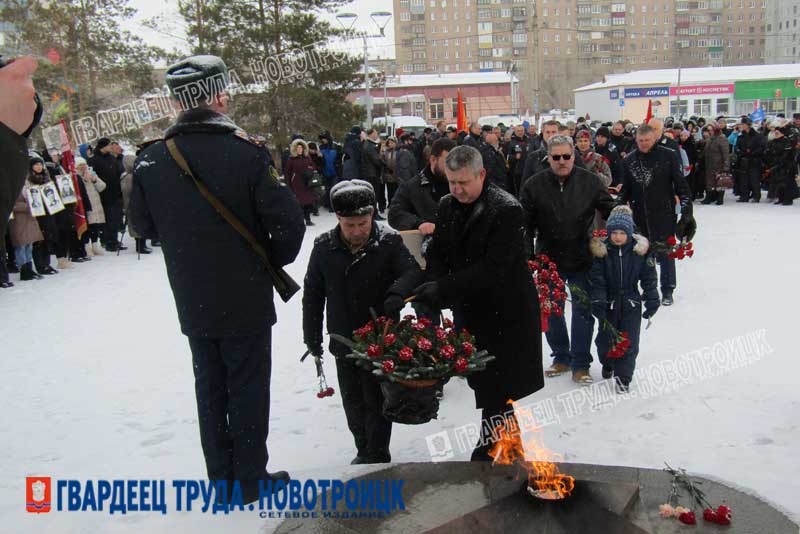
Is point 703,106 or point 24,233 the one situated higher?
point 24,233

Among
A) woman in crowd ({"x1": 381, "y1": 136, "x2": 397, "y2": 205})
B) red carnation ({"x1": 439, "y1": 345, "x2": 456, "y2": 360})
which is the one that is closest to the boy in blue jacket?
red carnation ({"x1": 439, "y1": 345, "x2": 456, "y2": 360})

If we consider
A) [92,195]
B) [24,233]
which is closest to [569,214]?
[24,233]

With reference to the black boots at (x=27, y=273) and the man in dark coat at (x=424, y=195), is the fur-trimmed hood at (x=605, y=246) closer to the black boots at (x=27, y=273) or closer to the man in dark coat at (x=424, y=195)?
the man in dark coat at (x=424, y=195)

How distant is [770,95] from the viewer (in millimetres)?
51562

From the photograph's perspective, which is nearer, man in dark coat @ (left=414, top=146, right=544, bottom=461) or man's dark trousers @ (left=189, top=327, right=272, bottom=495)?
man's dark trousers @ (left=189, top=327, right=272, bottom=495)

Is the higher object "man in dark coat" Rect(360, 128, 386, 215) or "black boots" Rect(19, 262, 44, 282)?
"man in dark coat" Rect(360, 128, 386, 215)

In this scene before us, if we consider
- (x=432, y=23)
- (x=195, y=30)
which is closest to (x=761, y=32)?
(x=432, y=23)

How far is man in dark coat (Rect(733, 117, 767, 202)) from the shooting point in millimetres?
16609

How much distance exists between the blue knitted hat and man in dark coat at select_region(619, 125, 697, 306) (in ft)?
7.94

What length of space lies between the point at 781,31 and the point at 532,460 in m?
109

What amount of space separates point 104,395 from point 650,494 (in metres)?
4.58

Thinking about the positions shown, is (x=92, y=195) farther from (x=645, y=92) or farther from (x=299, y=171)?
(x=645, y=92)

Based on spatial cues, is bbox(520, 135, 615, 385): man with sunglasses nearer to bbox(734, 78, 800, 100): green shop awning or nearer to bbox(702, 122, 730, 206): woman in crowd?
bbox(702, 122, 730, 206): woman in crowd

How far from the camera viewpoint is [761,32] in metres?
100
